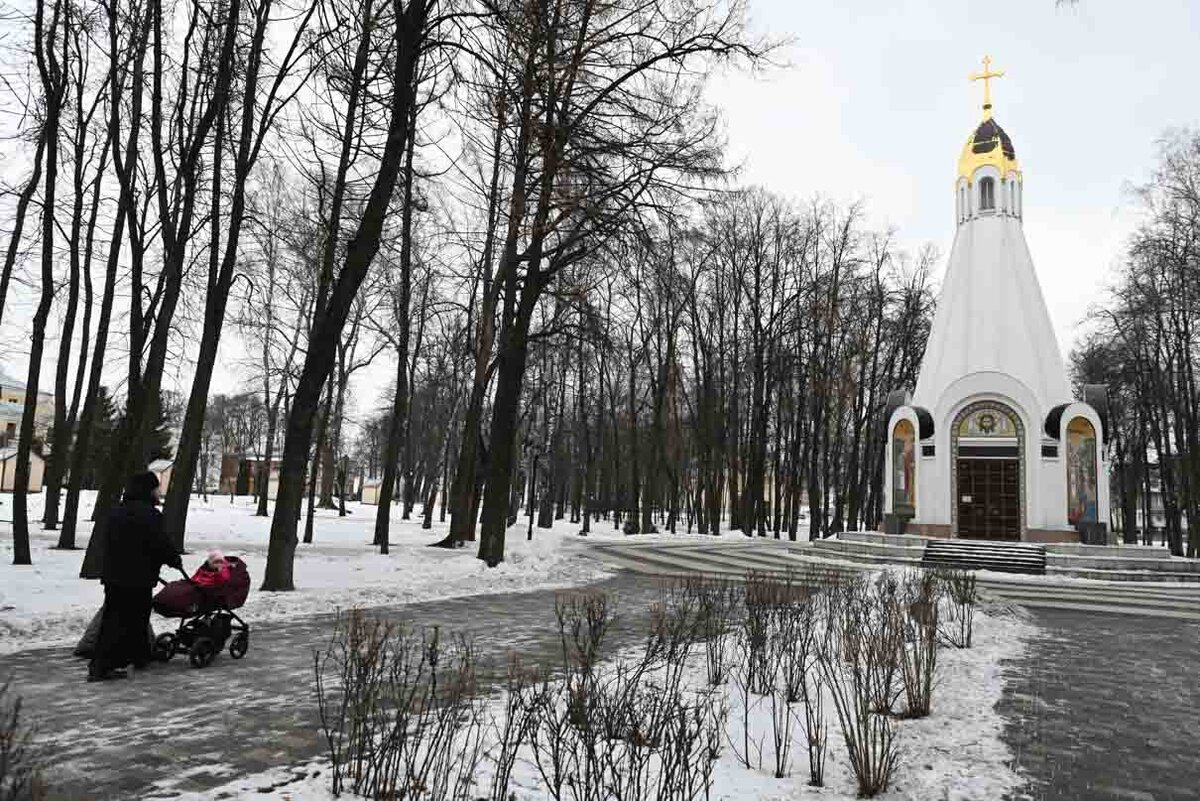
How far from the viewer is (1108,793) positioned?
4.18 metres

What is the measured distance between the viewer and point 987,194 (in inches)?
1096

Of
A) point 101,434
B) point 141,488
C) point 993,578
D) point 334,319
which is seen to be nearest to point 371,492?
point 101,434

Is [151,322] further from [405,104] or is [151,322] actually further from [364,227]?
[405,104]

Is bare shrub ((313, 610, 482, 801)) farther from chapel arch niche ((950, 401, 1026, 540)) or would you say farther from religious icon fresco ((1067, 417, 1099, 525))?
religious icon fresco ((1067, 417, 1099, 525))

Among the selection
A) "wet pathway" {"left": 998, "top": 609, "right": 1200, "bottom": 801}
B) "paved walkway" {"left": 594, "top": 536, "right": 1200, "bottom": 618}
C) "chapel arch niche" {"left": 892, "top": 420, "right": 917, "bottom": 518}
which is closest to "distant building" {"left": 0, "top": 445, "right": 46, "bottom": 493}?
"paved walkway" {"left": 594, "top": 536, "right": 1200, "bottom": 618}

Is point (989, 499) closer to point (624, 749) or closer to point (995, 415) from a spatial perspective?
point (995, 415)

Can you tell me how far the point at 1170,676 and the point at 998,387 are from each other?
18.9 metres

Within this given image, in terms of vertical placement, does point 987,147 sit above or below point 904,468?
above

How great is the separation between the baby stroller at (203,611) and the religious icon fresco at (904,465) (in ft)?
78.4

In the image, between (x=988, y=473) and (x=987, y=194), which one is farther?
(x=987, y=194)

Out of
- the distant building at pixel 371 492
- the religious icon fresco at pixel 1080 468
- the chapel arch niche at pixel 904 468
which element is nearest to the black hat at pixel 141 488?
the chapel arch niche at pixel 904 468

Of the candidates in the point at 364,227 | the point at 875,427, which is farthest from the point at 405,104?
the point at 875,427

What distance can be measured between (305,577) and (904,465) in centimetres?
2091

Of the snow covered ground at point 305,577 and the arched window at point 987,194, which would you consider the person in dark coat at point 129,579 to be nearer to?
the snow covered ground at point 305,577
